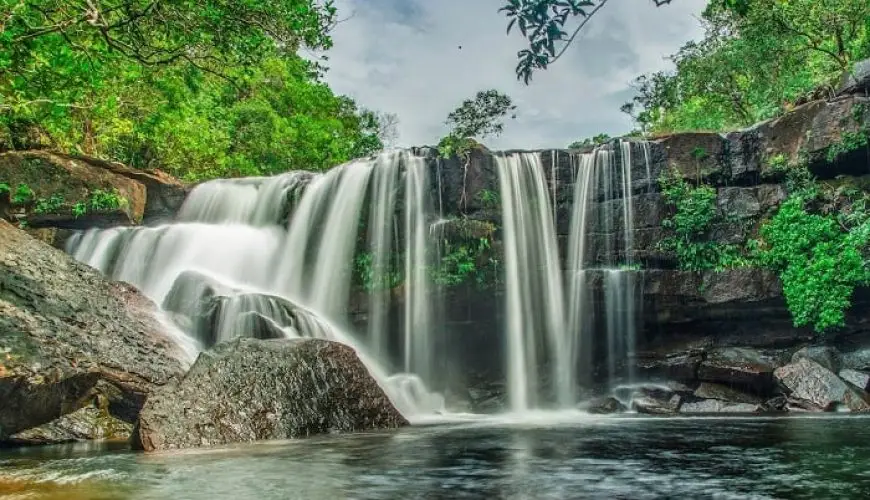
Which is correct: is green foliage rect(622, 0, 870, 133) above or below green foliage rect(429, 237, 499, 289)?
above

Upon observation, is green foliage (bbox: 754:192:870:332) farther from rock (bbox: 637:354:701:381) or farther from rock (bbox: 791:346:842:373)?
rock (bbox: 637:354:701:381)

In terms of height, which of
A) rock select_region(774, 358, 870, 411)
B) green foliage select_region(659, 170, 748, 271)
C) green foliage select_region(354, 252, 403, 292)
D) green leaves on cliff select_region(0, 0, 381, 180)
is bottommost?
rock select_region(774, 358, 870, 411)

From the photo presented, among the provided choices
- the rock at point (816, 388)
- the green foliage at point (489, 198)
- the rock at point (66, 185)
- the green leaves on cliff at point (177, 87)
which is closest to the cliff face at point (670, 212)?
the green foliage at point (489, 198)

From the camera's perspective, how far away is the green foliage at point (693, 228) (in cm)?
1392

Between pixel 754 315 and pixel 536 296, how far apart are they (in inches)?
179

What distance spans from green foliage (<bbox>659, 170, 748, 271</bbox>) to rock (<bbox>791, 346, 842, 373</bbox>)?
81.8 inches

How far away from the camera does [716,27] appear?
75.2 ft

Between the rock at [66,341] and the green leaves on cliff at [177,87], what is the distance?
6.75ft

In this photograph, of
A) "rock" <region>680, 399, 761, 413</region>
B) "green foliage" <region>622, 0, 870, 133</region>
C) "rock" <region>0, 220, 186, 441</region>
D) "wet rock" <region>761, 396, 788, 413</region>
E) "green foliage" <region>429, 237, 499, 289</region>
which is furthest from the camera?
"green foliage" <region>622, 0, 870, 133</region>

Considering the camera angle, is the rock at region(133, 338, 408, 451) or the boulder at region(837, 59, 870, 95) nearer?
the rock at region(133, 338, 408, 451)

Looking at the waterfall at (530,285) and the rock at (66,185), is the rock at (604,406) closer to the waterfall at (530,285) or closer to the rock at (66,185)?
the waterfall at (530,285)

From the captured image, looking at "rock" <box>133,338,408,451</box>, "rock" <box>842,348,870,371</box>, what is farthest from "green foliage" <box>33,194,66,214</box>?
"rock" <box>842,348,870,371</box>

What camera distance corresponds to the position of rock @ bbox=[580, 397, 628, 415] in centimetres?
1284

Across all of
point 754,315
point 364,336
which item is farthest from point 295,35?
point 754,315
